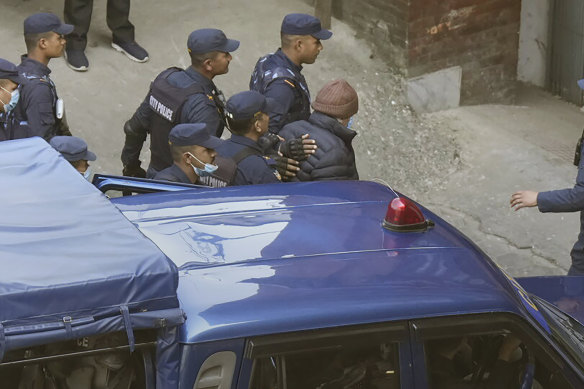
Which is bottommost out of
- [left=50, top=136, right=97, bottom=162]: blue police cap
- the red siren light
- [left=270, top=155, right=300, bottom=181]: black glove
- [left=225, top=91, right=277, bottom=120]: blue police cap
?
[left=270, top=155, right=300, bottom=181]: black glove

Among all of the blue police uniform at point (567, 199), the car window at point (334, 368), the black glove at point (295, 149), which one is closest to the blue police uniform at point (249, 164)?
the black glove at point (295, 149)

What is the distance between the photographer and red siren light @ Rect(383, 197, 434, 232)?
4.88 meters

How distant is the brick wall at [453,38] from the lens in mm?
10938

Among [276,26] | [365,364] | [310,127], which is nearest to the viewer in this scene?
[365,364]

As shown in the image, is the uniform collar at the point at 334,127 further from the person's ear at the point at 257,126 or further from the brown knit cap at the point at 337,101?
the person's ear at the point at 257,126

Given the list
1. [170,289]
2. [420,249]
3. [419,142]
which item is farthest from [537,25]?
[170,289]

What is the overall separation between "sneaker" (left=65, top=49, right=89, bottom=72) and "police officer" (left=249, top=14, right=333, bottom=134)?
8.70 feet

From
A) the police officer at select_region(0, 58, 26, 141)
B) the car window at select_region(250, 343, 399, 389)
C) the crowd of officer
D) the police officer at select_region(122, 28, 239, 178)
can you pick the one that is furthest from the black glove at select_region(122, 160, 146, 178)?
the car window at select_region(250, 343, 399, 389)

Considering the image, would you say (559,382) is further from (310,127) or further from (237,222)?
(310,127)

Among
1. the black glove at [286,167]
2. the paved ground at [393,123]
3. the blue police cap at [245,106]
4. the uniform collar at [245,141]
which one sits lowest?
the paved ground at [393,123]

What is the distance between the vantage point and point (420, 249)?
4.71 metres

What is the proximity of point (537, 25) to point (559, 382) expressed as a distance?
25.6ft

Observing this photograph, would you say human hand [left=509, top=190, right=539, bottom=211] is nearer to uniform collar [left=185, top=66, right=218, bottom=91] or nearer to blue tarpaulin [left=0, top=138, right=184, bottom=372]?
uniform collar [left=185, top=66, right=218, bottom=91]

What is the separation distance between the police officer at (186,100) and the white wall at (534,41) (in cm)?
486
